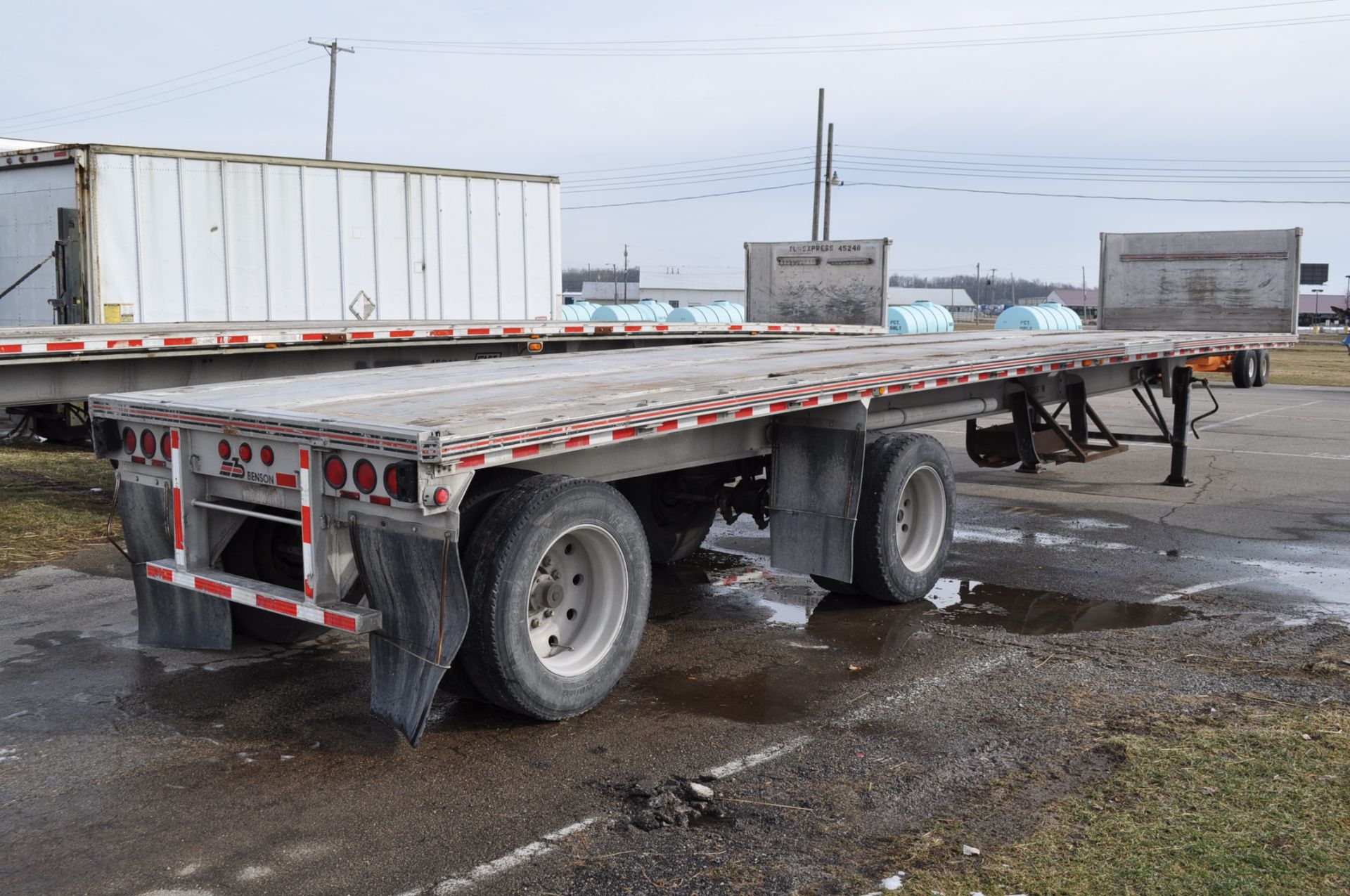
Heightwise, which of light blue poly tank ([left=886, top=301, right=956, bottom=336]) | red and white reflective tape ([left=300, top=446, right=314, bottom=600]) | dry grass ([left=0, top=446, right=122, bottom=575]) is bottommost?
dry grass ([left=0, top=446, right=122, bottom=575])

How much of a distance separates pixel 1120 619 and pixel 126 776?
5.31 m

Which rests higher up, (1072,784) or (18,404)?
(18,404)

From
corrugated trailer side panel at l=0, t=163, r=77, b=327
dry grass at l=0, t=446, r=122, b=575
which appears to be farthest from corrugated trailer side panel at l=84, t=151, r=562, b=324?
dry grass at l=0, t=446, r=122, b=575

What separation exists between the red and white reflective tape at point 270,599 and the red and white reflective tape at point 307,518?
0.09 metres

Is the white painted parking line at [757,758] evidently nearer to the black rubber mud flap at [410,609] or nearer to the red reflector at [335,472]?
the black rubber mud flap at [410,609]

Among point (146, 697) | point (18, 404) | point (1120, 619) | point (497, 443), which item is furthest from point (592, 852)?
point (18, 404)

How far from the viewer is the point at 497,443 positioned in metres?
4.70

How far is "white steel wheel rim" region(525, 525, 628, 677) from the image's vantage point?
5449mm

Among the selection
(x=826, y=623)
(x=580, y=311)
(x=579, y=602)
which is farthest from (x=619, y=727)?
(x=580, y=311)

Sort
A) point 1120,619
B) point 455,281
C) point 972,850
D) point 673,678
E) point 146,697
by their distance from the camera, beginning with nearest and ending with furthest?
1. point 972,850
2. point 146,697
3. point 673,678
4. point 1120,619
5. point 455,281

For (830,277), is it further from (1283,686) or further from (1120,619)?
(1283,686)

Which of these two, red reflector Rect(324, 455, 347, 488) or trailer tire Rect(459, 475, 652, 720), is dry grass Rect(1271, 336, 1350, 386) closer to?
trailer tire Rect(459, 475, 652, 720)

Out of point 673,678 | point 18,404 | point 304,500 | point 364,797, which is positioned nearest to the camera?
point 364,797

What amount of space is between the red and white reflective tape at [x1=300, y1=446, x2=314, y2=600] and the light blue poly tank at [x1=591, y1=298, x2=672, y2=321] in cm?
3087
